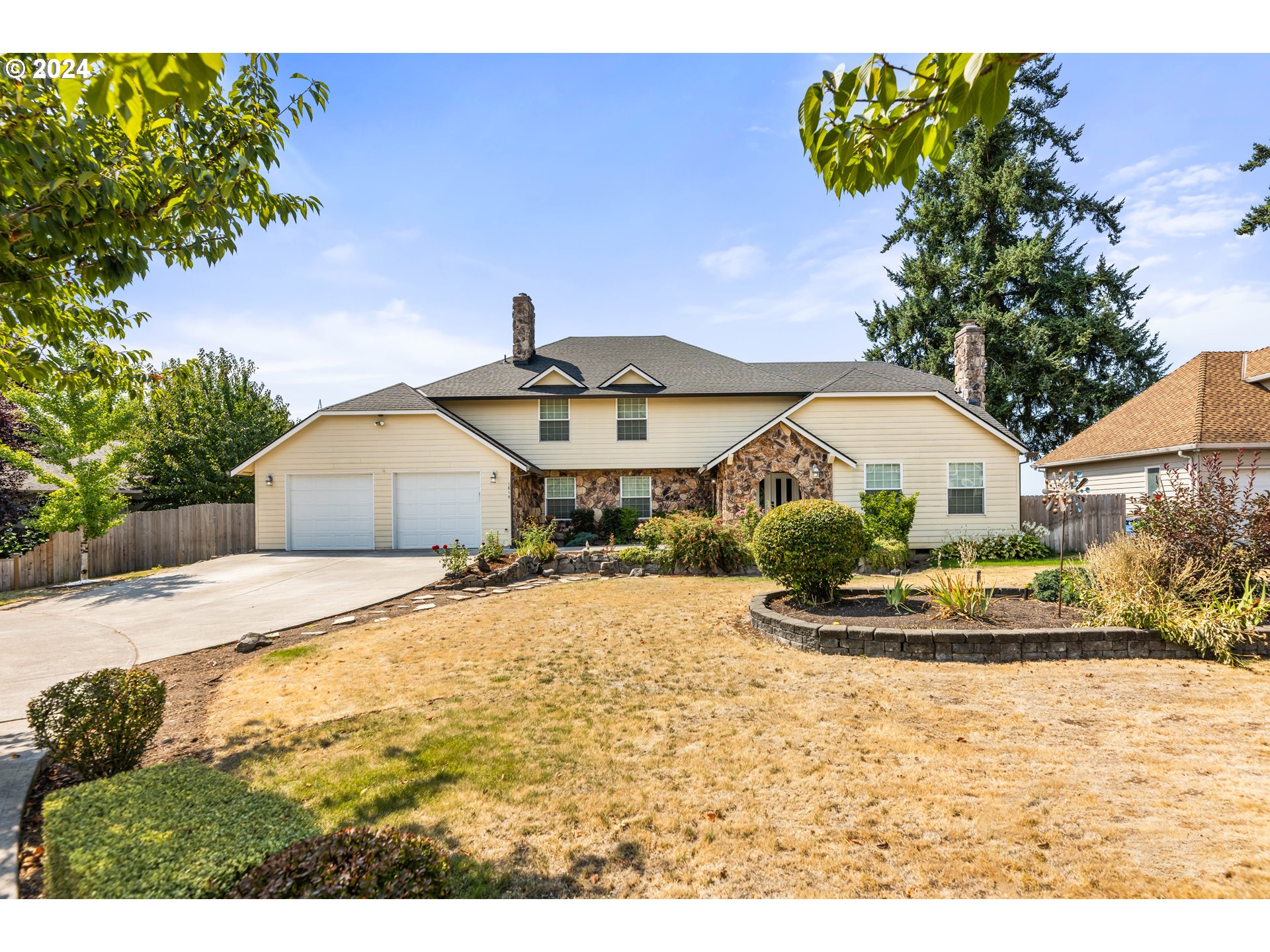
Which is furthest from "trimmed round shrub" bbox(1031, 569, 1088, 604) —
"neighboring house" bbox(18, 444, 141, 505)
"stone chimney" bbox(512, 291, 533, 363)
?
"neighboring house" bbox(18, 444, 141, 505)

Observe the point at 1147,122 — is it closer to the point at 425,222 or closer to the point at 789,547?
the point at 789,547

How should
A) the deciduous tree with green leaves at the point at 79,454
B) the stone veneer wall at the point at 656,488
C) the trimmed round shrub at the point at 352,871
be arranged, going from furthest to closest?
the stone veneer wall at the point at 656,488
the deciduous tree with green leaves at the point at 79,454
the trimmed round shrub at the point at 352,871

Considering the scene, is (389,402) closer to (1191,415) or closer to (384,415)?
(384,415)

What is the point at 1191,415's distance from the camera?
52.2 ft

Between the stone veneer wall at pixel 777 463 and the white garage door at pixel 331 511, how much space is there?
439 inches

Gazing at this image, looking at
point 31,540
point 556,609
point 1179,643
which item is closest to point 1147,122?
point 1179,643

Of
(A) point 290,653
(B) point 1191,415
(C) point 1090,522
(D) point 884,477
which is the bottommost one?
(A) point 290,653

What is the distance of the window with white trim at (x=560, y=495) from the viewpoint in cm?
1941

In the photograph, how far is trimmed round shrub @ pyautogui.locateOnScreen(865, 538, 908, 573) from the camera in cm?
1380

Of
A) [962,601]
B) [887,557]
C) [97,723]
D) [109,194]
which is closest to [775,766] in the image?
[97,723]

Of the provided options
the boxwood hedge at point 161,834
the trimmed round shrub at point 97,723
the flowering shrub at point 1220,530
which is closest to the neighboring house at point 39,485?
the trimmed round shrub at point 97,723

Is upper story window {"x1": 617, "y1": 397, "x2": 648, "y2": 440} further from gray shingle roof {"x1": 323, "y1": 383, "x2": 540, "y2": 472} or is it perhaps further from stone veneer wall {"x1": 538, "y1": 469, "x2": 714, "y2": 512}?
gray shingle roof {"x1": 323, "y1": 383, "x2": 540, "y2": 472}

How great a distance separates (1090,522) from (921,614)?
Answer: 1285 cm

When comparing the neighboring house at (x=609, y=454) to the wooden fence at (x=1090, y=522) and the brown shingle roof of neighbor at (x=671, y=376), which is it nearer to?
the brown shingle roof of neighbor at (x=671, y=376)
